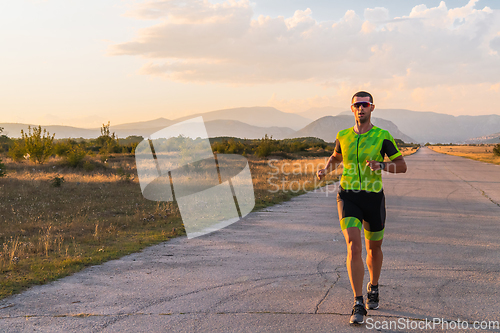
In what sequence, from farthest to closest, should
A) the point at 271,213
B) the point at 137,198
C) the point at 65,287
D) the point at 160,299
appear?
1. the point at 137,198
2. the point at 271,213
3. the point at 65,287
4. the point at 160,299

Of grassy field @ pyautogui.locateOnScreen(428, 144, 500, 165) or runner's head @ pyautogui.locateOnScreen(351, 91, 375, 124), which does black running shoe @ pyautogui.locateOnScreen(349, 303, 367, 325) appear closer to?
runner's head @ pyautogui.locateOnScreen(351, 91, 375, 124)

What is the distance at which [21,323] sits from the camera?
12.3 ft

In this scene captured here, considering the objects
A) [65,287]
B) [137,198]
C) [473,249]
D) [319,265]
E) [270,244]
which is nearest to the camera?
[65,287]

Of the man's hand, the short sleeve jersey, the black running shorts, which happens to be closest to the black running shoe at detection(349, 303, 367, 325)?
the black running shorts

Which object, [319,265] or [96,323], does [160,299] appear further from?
[319,265]

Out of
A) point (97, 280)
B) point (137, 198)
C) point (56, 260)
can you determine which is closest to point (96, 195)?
point (137, 198)

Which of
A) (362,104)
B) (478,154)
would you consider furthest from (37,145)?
(478,154)

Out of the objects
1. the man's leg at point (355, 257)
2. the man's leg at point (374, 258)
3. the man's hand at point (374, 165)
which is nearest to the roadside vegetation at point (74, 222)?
the man's leg at point (355, 257)

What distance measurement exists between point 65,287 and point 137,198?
924 centimetres

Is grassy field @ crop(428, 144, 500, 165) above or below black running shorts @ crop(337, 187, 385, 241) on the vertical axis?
below

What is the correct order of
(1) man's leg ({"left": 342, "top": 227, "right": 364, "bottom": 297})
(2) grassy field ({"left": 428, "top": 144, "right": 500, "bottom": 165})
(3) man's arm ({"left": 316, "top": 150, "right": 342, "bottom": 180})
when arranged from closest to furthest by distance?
1. (1) man's leg ({"left": 342, "top": 227, "right": 364, "bottom": 297})
2. (3) man's arm ({"left": 316, "top": 150, "right": 342, "bottom": 180})
3. (2) grassy field ({"left": 428, "top": 144, "right": 500, "bottom": 165})

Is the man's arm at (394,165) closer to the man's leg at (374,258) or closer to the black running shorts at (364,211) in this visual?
the black running shorts at (364,211)

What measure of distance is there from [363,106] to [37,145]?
2597cm

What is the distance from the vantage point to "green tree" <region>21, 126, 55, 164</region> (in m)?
25.1
